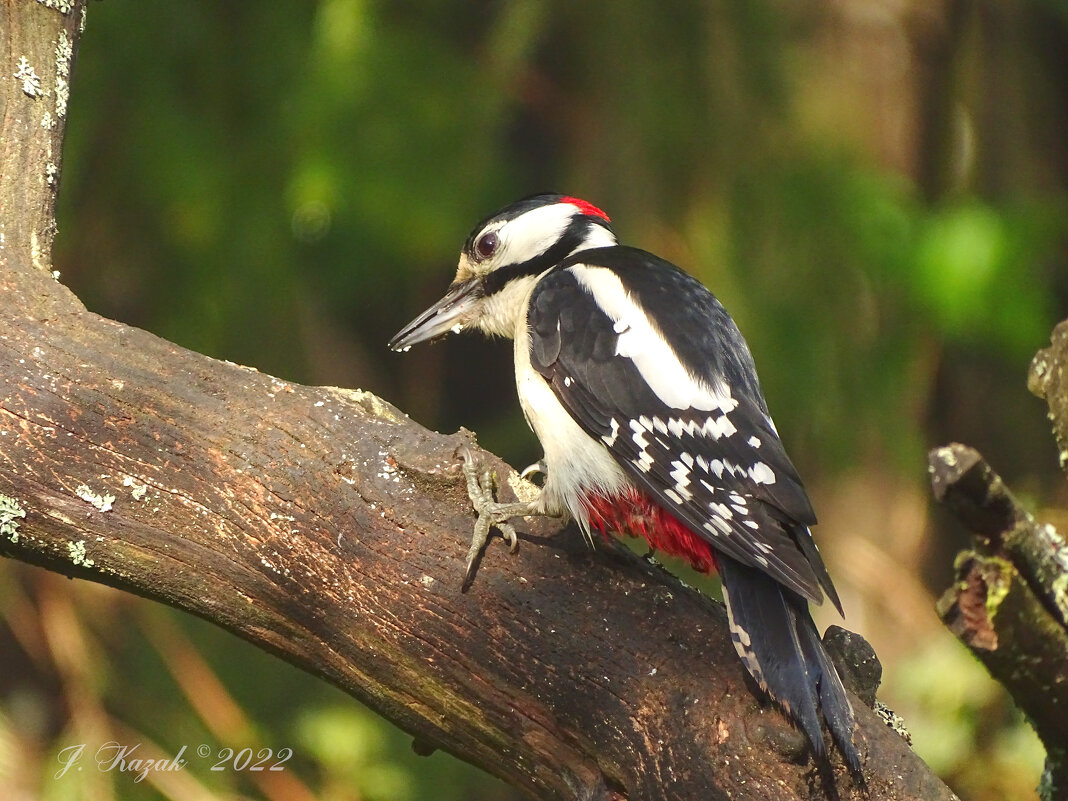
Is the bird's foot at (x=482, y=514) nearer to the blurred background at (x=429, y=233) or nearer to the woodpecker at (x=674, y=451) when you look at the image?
the woodpecker at (x=674, y=451)

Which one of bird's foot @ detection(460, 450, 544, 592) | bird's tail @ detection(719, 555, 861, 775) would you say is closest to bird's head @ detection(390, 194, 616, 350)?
bird's foot @ detection(460, 450, 544, 592)

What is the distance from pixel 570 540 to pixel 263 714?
85.2 inches

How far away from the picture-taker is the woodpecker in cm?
176

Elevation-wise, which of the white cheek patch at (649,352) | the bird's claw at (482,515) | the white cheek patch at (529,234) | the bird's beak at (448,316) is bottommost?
the bird's claw at (482,515)

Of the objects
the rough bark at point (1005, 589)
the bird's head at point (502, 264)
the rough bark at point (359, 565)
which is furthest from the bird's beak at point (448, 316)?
the rough bark at point (1005, 589)

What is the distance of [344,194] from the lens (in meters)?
3.61

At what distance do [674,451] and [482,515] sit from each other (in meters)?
0.36

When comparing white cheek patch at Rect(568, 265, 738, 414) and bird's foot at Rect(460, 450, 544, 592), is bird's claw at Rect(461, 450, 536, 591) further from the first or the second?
white cheek patch at Rect(568, 265, 738, 414)

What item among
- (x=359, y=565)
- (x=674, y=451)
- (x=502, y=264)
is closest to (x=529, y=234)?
(x=502, y=264)

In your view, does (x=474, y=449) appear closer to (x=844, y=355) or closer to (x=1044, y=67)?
(x=844, y=355)

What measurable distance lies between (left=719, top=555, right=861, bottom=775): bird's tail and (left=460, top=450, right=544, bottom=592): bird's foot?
0.35 meters

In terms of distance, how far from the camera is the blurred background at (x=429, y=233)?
3.48 metres

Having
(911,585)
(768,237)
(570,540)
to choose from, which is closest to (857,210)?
(768,237)

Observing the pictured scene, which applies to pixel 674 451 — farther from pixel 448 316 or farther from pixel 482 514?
pixel 448 316
